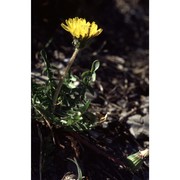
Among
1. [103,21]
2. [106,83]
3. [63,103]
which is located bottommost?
[63,103]

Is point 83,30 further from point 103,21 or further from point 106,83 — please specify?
point 103,21

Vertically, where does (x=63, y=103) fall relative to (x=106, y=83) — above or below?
below

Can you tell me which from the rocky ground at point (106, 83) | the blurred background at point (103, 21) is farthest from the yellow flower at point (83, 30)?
the blurred background at point (103, 21)

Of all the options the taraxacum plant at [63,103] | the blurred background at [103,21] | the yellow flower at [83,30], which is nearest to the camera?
the yellow flower at [83,30]

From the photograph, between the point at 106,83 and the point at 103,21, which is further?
the point at 103,21

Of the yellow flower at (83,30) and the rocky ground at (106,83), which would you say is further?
the rocky ground at (106,83)

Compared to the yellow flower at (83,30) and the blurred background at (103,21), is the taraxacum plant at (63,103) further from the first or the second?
the blurred background at (103,21)

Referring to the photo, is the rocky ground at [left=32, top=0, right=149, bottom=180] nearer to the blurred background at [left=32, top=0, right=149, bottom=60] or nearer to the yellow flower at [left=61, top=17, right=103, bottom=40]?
the blurred background at [left=32, top=0, right=149, bottom=60]

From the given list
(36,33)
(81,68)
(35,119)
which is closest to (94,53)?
(81,68)

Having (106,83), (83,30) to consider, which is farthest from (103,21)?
(83,30)

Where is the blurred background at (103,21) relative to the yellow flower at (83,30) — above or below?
above

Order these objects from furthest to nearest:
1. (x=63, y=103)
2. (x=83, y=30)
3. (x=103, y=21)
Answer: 1. (x=103, y=21)
2. (x=63, y=103)
3. (x=83, y=30)
